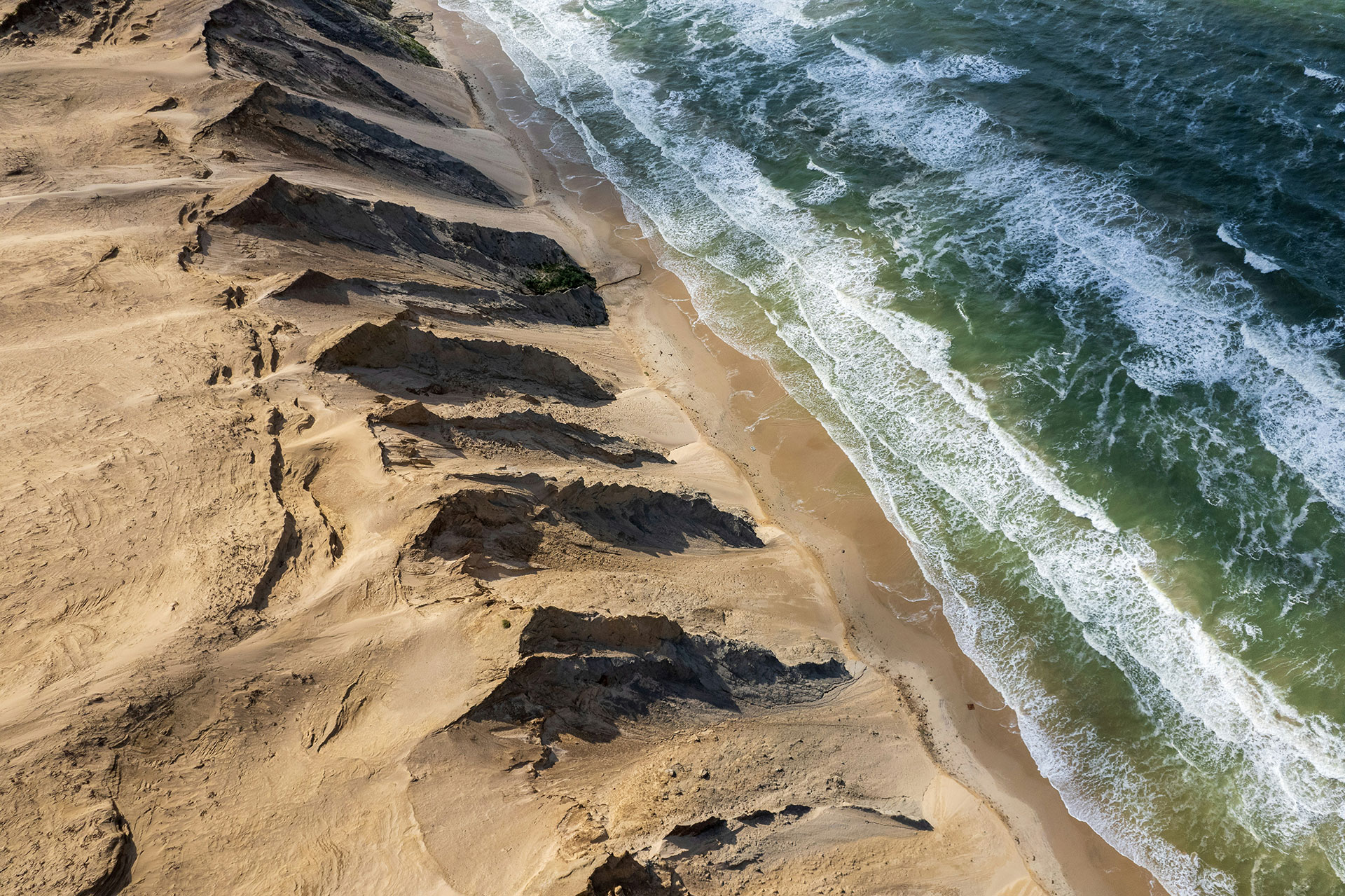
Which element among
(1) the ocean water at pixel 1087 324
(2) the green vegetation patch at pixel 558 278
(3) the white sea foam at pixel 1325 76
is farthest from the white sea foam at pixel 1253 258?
(2) the green vegetation patch at pixel 558 278

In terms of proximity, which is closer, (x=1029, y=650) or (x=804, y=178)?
(x=1029, y=650)

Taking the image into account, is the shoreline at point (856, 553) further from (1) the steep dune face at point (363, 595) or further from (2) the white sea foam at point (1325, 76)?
(2) the white sea foam at point (1325, 76)

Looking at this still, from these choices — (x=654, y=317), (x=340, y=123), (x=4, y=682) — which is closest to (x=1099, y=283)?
(x=654, y=317)

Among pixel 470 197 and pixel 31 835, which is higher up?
pixel 470 197

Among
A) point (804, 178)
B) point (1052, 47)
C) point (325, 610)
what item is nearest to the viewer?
point (325, 610)

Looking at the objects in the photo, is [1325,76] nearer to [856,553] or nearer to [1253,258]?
[1253,258]

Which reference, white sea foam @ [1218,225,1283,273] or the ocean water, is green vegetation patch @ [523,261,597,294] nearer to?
the ocean water

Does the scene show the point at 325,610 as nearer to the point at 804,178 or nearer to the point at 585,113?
the point at 804,178
